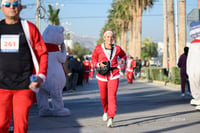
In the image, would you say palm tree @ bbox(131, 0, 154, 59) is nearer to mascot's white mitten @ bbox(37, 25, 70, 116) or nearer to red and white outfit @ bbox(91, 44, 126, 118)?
mascot's white mitten @ bbox(37, 25, 70, 116)

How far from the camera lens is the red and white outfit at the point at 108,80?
312 inches

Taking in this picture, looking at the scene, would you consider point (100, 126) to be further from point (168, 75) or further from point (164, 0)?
point (164, 0)

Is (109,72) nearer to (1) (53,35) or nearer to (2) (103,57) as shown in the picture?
(2) (103,57)

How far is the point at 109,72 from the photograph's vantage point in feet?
26.6

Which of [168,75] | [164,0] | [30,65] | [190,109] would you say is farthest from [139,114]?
[164,0]

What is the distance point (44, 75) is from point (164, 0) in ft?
97.3

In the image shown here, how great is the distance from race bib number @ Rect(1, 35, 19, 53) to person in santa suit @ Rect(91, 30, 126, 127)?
11.9 ft

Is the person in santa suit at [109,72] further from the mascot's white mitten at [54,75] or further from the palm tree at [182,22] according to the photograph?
the palm tree at [182,22]

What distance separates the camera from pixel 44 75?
448 cm

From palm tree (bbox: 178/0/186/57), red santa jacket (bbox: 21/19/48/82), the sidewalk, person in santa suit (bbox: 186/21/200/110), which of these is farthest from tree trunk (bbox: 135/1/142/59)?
red santa jacket (bbox: 21/19/48/82)

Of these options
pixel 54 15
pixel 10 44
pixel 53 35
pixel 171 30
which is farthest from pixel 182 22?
pixel 54 15

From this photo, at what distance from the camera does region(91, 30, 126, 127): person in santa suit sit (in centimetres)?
797

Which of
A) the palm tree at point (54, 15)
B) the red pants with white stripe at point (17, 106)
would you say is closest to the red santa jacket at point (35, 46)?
the red pants with white stripe at point (17, 106)

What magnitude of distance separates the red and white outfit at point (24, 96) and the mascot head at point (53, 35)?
17.1ft
